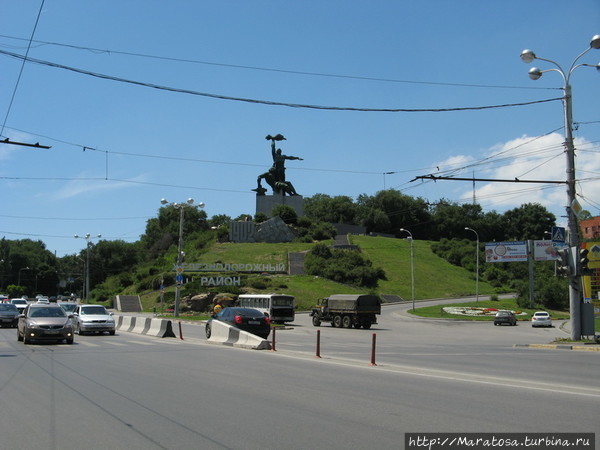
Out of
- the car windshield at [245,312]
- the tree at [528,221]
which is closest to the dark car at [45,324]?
the car windshield at [245,312]

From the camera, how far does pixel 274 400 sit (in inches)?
397

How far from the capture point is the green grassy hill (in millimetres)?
68062

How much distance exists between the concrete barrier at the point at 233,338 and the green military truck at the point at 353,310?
59.5ft

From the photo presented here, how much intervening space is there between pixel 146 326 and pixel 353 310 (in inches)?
649

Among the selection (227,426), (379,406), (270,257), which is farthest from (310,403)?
(270,257)

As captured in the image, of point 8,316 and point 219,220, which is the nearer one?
point 8,316

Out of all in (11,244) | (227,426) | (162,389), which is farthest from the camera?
(11,244)

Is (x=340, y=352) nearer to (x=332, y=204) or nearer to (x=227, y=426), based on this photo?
(x=227, y=426)

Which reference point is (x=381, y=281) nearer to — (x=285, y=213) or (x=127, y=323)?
(x=285, y=213)

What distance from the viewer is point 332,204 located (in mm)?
145750

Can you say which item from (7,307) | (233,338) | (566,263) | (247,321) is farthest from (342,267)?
(233,338)

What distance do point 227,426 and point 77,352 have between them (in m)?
13.2

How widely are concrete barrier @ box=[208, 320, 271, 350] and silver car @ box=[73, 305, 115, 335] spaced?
6.37 metres

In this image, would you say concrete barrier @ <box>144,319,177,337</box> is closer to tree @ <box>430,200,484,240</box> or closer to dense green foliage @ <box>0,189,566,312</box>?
dense green foliage @ <box>0,189,566,312</box>
